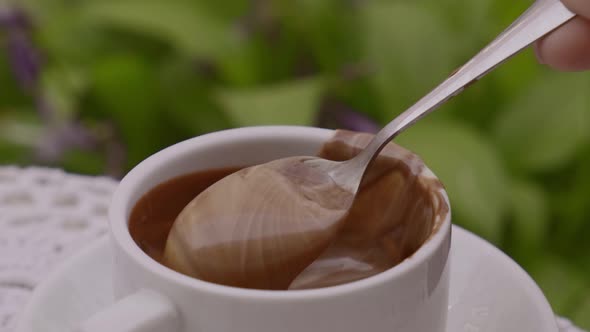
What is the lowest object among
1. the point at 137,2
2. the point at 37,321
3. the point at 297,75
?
the point at 297,75

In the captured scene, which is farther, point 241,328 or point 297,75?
point 297,75

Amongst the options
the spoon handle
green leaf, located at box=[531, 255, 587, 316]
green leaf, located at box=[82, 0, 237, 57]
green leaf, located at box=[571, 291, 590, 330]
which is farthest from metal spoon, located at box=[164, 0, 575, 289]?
green leaf, located at box=[82, 0, 237, 57]

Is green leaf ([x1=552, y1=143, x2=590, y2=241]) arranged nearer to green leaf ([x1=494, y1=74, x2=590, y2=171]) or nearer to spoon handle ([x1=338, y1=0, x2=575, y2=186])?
green leaf ([x1=494, y1=74, x2=590, y2=171])

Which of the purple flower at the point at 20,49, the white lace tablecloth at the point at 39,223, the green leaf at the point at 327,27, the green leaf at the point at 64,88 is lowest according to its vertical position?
the green leaf at the point at 64,88

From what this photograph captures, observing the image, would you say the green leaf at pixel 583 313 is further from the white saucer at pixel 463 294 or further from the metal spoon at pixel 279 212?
the metal spoon at pixel 279 212

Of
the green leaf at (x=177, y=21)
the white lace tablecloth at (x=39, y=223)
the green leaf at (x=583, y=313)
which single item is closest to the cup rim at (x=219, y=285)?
the white lace tablecloth at (x=39, y=223)

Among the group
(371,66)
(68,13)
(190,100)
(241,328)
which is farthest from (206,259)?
(68,13)

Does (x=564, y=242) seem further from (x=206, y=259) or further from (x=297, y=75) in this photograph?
(x=206, y=259)
